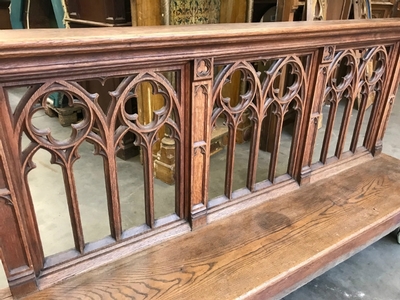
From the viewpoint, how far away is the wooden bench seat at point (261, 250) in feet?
3.85

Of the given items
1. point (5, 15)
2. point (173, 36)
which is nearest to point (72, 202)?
point (173, 36)

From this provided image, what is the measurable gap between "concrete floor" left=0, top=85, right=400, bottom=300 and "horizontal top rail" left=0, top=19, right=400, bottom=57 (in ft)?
3.63

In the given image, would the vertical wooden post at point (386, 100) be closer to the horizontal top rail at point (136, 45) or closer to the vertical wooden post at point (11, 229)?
the horizontal top rail at point (136, 45)

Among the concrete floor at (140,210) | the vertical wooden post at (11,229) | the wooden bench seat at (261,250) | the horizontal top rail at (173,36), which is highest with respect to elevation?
the horizontal top rail at (173,36)

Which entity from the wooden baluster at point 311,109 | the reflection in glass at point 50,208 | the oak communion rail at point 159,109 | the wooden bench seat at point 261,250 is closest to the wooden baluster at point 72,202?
the oak communion rail at point 159,109

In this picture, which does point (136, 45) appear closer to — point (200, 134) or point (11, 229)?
point (200, 134)

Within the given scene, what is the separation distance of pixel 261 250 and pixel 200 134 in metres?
0.50

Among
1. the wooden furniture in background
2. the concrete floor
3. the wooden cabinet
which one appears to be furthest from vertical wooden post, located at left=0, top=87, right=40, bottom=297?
the wooden furniture in background

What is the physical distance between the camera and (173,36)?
102cm

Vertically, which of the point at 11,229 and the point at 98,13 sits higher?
the point at 98,13

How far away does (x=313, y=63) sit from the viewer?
145cm

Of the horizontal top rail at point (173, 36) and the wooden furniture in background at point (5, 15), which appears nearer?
the horizontal top rail at point (173, 36)

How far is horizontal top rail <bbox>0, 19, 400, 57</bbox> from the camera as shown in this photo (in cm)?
85

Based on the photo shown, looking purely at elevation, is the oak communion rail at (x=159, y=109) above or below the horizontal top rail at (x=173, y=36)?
below
